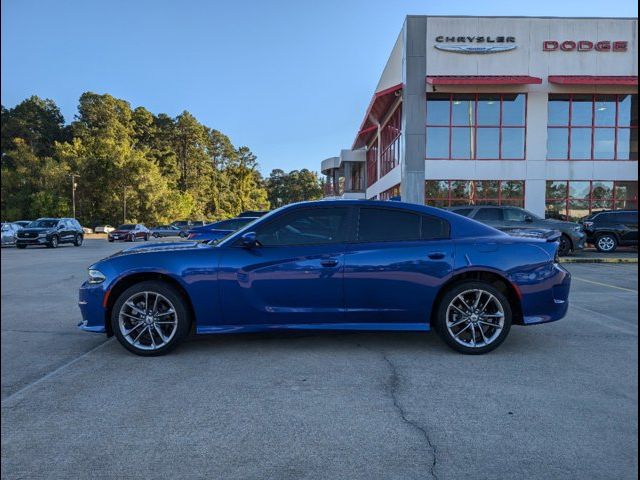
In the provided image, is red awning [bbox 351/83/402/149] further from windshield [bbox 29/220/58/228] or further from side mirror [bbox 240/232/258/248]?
side mirror [bbox 240/232/258/248]

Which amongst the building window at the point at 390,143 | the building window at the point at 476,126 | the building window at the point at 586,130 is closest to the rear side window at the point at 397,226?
the building window at the point at 476,126

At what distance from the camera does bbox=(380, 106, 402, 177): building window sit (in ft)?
91.1

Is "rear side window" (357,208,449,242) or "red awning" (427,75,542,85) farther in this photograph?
"red awning" (427,75,542,85)

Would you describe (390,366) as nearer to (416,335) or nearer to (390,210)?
(416,335)

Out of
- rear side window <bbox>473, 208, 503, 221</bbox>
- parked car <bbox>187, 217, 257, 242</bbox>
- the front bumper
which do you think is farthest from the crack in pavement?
rear side window <bbox>473, 208, 503, 221</bbox>

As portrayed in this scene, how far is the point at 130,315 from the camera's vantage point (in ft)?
15.9

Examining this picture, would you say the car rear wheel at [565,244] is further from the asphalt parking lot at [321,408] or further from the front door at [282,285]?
the front door at [282,285]

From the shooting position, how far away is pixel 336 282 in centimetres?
471

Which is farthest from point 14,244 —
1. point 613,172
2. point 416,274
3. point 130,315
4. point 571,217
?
point 613,172

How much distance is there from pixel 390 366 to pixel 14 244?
27916mm

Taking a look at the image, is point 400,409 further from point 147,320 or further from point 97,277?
point 97,277

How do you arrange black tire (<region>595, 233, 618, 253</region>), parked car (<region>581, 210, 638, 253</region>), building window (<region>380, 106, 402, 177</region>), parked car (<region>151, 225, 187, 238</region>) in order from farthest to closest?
1. parked car (<region>151, 225, 187, 238</region>)
2. building window (<region>380, 106, 402, 177</region>)
3. black tire (<region>595, 233, 618, 253</region>)
4. parked car (<region>581, 210, 638, 253</region>)

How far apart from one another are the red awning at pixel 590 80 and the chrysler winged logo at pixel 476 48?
2639mm

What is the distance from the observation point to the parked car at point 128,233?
116 feet
